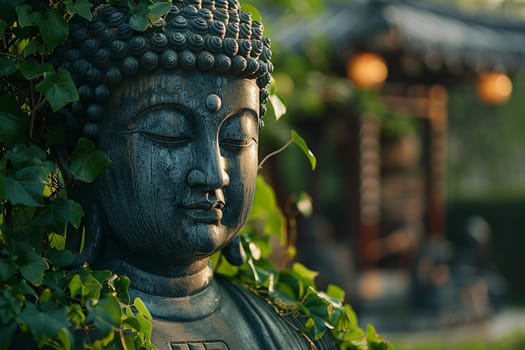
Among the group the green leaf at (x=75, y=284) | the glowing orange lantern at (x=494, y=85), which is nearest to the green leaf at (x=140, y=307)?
the green leaf at (x=75, y=284)

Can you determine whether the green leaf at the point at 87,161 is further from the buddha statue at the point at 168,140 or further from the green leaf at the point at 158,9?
the green leaf at the point at 158,9

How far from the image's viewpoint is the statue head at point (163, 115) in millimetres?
2020

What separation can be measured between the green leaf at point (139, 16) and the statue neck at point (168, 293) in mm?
509

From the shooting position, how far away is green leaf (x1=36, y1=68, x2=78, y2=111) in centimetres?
193

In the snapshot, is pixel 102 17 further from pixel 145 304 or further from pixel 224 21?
pixel 145 304

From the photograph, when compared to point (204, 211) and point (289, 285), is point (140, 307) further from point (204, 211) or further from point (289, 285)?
point (289, 285)

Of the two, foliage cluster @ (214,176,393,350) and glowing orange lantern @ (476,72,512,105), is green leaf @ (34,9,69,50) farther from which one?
glowing orange lantern @ (476,72,512,105)

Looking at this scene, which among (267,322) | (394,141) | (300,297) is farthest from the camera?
(394,141)

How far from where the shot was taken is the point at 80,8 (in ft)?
6.42

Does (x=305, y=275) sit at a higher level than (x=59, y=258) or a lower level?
lower

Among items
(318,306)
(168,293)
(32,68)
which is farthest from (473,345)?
(32,68)

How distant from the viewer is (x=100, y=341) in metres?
1.85

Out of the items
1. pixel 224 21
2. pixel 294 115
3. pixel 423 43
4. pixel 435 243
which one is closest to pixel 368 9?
pixel 423 43

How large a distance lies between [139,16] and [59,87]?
215mm
